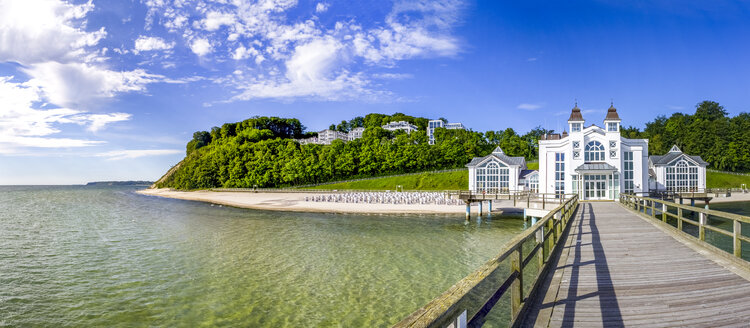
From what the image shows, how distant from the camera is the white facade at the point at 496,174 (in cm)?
4003

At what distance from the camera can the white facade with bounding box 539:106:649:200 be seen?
93.9ft

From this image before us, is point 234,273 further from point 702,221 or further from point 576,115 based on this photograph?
point 576,115

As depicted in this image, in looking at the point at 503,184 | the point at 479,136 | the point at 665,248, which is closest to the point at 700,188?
the point at 503,184

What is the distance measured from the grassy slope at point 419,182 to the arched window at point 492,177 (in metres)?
16.9

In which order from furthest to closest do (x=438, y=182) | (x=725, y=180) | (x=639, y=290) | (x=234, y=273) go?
(x=438, y=182)
(x=725, y=180)
(x=234, y=273)
(x=639, y=290)

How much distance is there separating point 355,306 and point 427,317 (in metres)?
7.62

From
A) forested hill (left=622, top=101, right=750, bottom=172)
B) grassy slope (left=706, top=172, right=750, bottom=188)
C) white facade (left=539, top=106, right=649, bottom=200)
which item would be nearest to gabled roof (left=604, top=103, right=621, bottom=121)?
white facade (left=539, top=106, right=649, bottom=200)

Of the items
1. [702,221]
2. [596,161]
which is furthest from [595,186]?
[702,221]

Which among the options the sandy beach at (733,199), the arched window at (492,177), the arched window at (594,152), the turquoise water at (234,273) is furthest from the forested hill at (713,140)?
the turquoise water at (234,273)

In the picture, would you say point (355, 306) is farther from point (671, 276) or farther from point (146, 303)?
point (671, 276)

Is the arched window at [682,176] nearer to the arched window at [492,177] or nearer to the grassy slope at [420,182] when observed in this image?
the arched window at [492,177]

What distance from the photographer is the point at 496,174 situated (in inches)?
1618

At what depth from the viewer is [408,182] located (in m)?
63.7

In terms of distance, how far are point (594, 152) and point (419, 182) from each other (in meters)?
35.2
